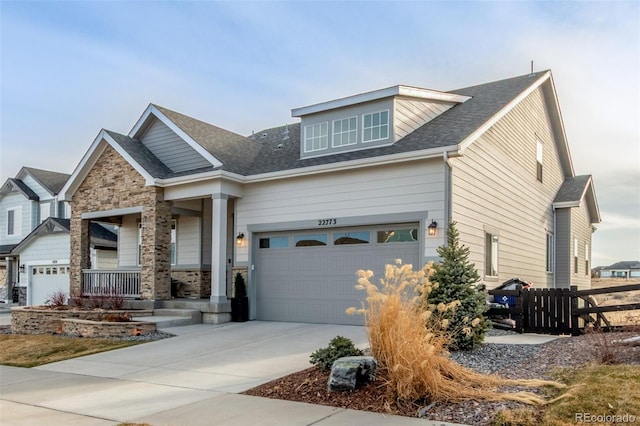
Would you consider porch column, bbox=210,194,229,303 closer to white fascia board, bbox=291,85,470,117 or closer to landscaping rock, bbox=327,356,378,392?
white fascia board, bbox=291,85,470,117

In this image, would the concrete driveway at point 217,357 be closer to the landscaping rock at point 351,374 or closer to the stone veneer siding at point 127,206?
the landscaping rock at point 351,374

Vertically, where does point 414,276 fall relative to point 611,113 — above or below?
below

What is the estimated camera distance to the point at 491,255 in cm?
1420

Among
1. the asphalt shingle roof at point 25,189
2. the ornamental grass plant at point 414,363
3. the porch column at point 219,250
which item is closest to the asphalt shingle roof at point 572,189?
the porch column at point 219,250

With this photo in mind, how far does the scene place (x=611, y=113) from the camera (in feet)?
54.4

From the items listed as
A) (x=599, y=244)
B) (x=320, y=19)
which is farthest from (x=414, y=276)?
(x=599, y=244)

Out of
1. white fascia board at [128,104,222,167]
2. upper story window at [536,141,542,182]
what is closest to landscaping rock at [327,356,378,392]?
white fascia board at [128,104,222,167]

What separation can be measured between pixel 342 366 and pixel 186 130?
12148 millimetres

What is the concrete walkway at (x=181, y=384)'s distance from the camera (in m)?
6.03

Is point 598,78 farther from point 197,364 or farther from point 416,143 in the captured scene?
point 197,364

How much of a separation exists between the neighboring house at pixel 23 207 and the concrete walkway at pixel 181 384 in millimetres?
19068

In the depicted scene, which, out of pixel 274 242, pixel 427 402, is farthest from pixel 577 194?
pixel 427 402

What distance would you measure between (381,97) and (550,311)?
22.2ft

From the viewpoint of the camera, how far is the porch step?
13580 mm
